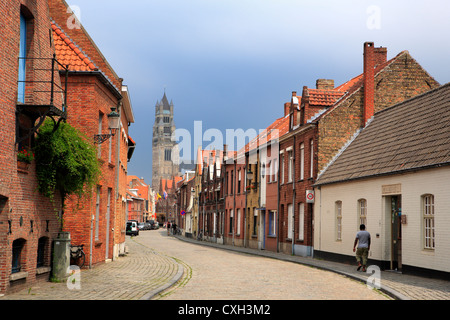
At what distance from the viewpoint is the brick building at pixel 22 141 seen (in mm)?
11352

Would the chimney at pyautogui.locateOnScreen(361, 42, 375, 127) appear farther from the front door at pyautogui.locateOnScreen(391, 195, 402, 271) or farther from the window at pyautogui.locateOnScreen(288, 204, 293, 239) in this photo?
the front door at pyautogui.locateOnScreen(391, 195, 402, 271)

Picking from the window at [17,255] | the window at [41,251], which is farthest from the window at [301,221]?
the window at [17,255]

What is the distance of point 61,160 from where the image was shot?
13586 millimetres

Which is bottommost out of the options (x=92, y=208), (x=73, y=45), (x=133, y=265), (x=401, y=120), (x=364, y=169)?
(x=133, y=265)

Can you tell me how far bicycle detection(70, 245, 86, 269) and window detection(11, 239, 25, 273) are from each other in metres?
4.86

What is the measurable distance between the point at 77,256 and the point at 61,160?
4.81 meters

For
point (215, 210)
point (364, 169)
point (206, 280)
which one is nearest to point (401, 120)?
point (364, 169)

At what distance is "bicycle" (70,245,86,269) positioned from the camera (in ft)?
56.9

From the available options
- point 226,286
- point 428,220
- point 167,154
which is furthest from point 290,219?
point 167,154

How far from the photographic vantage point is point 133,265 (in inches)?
818

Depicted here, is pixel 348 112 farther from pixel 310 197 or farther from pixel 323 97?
pixel 310 197

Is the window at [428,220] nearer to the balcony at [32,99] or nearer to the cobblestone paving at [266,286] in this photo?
the cobblestone paving at [266,286]
